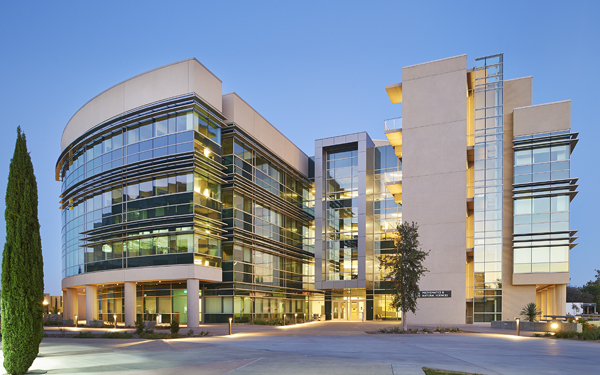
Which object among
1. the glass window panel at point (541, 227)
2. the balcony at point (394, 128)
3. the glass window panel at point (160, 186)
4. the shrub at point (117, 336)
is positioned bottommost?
the shrub at point (117, 336)

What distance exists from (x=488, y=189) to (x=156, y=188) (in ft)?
88.7

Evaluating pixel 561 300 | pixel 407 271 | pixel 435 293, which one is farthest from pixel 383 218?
pixel 407 271

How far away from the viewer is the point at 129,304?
3400cm

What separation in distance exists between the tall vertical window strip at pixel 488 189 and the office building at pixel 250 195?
0.09 meters

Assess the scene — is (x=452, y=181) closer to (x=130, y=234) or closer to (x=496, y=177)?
(x=496, y=177)

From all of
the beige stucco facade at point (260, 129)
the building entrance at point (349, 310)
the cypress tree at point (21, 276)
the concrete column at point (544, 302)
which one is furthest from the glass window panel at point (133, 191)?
the concrete column at point (544, 302)

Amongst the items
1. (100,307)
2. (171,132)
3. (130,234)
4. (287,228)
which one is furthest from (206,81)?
(100,307)

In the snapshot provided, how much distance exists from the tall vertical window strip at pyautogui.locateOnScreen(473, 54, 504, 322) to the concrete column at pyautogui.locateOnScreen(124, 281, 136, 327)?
88.8 ft

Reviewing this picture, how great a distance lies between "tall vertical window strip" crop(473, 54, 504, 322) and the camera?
35.8 meters

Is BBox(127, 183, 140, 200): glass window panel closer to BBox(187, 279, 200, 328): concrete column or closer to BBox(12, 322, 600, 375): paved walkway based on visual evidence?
BBox(187, 279, 200, 328): concrete column

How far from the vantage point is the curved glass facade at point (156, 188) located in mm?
33281

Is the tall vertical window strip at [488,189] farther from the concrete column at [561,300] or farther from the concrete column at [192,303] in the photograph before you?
the concrete column at [192,303]

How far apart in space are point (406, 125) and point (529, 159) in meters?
10.3

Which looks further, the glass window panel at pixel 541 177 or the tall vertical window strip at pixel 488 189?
the tall vertical window strip at pixel 488 189
